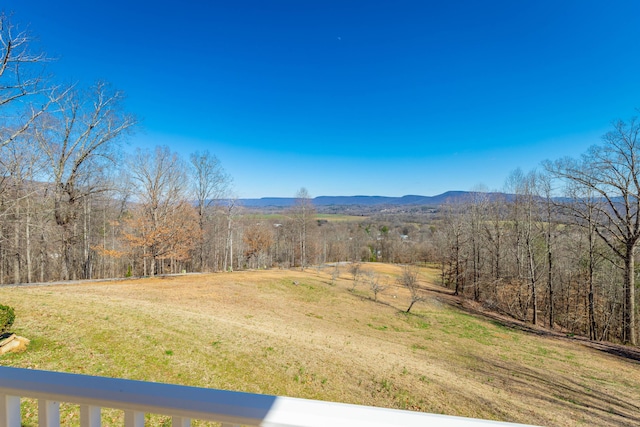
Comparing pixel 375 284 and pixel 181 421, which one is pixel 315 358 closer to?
pixel 181 421

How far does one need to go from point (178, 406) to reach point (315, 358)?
22.0ft

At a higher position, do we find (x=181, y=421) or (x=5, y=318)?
(x=181, y=421)

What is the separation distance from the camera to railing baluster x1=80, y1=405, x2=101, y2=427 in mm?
906

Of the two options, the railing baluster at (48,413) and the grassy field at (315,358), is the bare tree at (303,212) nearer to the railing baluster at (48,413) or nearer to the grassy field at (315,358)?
the grassy field at (315,358)

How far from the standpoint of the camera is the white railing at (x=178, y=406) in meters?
0.79

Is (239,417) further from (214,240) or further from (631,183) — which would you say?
(214,240)

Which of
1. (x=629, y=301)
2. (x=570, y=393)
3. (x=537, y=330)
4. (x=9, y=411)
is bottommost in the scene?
(x=537, y=330)

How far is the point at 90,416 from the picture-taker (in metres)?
0.93

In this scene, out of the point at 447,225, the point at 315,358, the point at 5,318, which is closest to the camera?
the point at 5,318

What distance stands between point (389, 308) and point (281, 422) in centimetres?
1639

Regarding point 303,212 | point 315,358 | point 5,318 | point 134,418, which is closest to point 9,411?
point 134,418

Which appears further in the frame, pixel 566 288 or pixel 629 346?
pixel 566 288

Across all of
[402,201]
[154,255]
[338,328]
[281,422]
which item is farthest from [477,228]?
[402,201]

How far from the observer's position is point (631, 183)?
1114 centimetres
